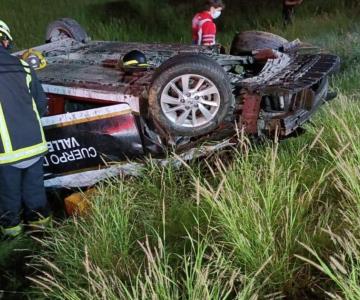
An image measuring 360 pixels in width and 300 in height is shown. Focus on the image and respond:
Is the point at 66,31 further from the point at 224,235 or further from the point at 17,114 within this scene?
the point at 224,235

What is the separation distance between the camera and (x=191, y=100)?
3791 mm

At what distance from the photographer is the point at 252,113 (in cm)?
A: 392

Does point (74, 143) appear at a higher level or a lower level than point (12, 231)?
higher

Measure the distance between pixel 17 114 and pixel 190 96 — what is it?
124 cm

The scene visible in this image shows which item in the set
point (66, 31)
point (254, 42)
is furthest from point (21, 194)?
point (66, 31)

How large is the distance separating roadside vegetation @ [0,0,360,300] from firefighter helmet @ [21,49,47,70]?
66.6 inches

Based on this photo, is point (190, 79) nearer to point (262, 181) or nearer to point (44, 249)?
point (262, 181)

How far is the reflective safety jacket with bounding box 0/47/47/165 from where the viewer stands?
357 cm

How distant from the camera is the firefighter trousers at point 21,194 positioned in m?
3.76

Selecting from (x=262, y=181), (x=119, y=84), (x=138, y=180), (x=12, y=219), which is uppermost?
(x=119, y=84)

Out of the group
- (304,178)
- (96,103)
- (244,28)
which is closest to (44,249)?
(96,103)

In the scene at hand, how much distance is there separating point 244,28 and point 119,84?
6684 mm

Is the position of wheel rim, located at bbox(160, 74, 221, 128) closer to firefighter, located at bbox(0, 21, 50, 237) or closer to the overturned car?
the overturned car

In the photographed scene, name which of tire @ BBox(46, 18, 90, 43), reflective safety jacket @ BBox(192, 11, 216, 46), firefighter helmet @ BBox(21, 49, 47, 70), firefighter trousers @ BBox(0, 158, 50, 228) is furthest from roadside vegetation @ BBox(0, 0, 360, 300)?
tire @ BBox(46, 18, 90, 43)
